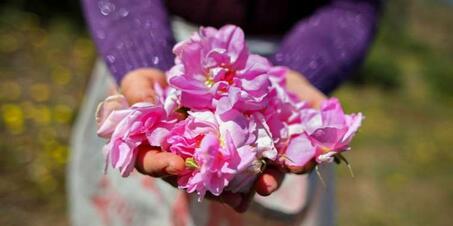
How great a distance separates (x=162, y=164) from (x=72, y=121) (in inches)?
67.4

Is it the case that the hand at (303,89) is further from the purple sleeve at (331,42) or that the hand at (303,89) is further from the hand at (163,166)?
the hand at (163,166)

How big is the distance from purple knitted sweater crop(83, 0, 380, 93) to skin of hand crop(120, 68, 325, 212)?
0.22 feet

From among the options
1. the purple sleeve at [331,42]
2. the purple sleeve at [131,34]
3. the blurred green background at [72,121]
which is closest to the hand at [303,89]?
the purple sleeve at [331,42]

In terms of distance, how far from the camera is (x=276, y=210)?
97 centimetres

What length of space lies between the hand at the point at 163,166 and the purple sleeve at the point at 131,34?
89 mm

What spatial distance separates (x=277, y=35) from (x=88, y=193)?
347mm

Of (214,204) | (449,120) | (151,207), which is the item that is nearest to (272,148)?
(214,204)

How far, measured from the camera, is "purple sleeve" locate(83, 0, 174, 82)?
3.02 ft

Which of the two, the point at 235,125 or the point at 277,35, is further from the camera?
the point at 277,35

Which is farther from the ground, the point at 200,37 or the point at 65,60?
A: the point at 200,37

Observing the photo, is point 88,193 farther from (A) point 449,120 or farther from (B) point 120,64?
(A) point 449,120

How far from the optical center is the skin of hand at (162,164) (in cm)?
68

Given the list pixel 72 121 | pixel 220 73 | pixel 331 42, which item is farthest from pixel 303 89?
pixel 72 121

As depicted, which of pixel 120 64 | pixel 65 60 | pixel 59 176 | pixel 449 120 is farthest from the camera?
pixel 449 120
